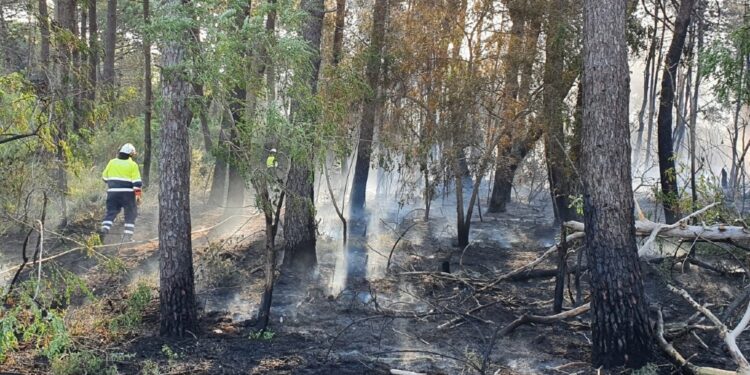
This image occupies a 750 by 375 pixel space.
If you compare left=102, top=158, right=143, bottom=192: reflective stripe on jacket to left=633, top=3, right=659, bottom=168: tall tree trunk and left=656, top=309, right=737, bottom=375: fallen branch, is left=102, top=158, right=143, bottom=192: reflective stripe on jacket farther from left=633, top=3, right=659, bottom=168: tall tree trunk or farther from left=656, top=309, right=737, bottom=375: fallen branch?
left=633, top=3, right=659, bottom=168: tall tree trunk

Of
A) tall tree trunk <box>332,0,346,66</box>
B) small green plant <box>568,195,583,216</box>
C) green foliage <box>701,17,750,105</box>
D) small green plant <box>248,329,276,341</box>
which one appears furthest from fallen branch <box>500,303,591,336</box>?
tall tree trunk <box>332,0,346,66</box>

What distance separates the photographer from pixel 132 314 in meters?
9.35

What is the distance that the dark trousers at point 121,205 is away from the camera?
14.6 meters

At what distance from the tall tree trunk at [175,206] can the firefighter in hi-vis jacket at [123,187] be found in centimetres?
612

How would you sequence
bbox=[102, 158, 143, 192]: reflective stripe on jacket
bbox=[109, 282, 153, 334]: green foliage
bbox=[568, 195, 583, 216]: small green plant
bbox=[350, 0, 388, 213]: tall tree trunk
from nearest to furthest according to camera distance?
1. bbox=[109, 282, 153, 334]: green foliage
2. bbox=[568, 195, 583, 216]: small green plant
3. bbox=[102, 158, 143, 192]: reflective stripe on jacket
4. bbox=[350, 0, 388, 213]: tall tree trunk

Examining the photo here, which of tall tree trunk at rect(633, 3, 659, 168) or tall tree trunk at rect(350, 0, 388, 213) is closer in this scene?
tall tree trunk at rect(350, 0, 388, 213)

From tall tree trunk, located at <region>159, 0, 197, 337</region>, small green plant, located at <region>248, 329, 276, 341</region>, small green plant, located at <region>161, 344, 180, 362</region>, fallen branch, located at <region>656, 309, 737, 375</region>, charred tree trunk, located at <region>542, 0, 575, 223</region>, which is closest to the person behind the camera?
fallen branch, located at <region>656, 309, 737, 375</region>

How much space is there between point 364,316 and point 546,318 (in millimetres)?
2945

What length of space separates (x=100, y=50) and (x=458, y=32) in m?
8.34

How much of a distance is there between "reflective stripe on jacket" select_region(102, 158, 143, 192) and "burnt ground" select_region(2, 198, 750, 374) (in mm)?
1216

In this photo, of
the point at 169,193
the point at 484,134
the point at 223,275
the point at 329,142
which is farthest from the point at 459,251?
the point at 169,193

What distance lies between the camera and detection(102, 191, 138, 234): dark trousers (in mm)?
14641

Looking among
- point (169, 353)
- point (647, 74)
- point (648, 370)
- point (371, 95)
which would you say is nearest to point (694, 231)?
point (648, 370)

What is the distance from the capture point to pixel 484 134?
16578 millimetres
